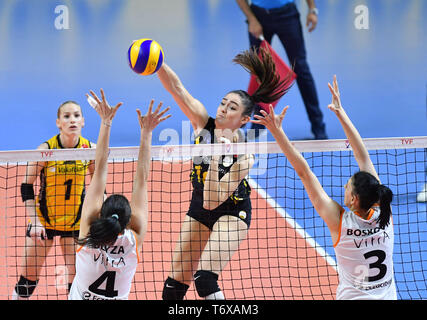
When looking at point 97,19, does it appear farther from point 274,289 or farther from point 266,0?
point 274,289

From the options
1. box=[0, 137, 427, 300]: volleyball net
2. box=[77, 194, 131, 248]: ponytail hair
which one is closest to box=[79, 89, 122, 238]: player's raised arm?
box=[77, 194, 131, 248]: ponytail hair

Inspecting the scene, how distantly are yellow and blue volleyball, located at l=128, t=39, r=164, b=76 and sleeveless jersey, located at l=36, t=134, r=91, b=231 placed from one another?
3.61 feet

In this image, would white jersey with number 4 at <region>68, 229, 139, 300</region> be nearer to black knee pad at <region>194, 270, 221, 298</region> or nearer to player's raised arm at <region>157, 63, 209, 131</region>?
black knee pad at <region>194, 270, 221, 298</region>

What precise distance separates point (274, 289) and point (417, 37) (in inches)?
329

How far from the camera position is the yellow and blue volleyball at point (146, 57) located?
16.6ft

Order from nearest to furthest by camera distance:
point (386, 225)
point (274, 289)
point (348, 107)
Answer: point (386, 225) → point (274, 289) → point (348, 107)

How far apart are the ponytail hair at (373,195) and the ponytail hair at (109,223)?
1515 millimetres

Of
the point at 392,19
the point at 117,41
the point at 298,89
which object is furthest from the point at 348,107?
the point at 117,41

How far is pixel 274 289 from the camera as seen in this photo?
596cm

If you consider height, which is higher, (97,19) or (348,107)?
(97,19)

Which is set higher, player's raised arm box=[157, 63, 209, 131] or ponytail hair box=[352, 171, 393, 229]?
player's raised arm box=[157, 63, 209, 131]

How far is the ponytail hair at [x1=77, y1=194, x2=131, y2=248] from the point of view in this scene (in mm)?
3670

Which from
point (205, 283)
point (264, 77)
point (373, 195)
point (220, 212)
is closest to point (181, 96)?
point (264, 77)

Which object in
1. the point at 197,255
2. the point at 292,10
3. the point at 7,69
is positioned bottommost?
the point at 197,255
